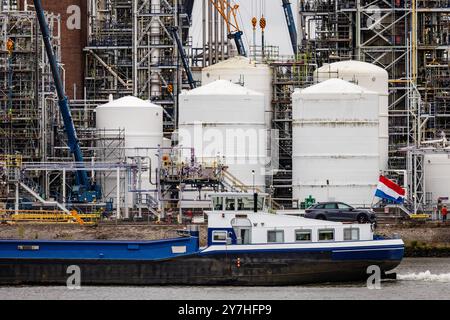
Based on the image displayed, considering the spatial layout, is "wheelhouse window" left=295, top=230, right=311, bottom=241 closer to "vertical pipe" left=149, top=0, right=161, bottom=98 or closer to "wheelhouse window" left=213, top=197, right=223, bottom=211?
"wheelhouse window" left=213, top=197, right=223, bottom=211

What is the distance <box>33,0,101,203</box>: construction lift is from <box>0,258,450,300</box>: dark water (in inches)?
1086

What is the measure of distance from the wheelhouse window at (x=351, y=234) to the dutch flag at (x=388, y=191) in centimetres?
2104

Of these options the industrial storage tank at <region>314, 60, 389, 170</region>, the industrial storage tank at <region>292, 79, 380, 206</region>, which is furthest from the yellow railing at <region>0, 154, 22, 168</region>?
the industrial storage tank at <region>314, 60, 389, 170</region>

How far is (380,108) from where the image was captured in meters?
111

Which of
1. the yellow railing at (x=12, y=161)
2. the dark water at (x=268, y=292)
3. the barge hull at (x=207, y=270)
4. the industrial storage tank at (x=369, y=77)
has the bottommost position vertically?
the dark water at (x=268, y=292)

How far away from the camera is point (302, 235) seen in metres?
78.9

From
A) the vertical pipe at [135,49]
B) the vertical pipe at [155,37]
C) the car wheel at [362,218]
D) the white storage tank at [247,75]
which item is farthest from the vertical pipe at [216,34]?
the car wheel at [362,218]

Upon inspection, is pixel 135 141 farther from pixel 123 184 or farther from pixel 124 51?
pixel 124 51

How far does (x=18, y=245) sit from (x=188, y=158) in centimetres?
2556

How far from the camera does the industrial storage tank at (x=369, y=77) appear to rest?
111 meters

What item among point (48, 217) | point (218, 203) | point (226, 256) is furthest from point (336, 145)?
point (226, 256)

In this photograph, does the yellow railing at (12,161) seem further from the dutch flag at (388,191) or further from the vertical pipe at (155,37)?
the dutch flag at (388,191)
